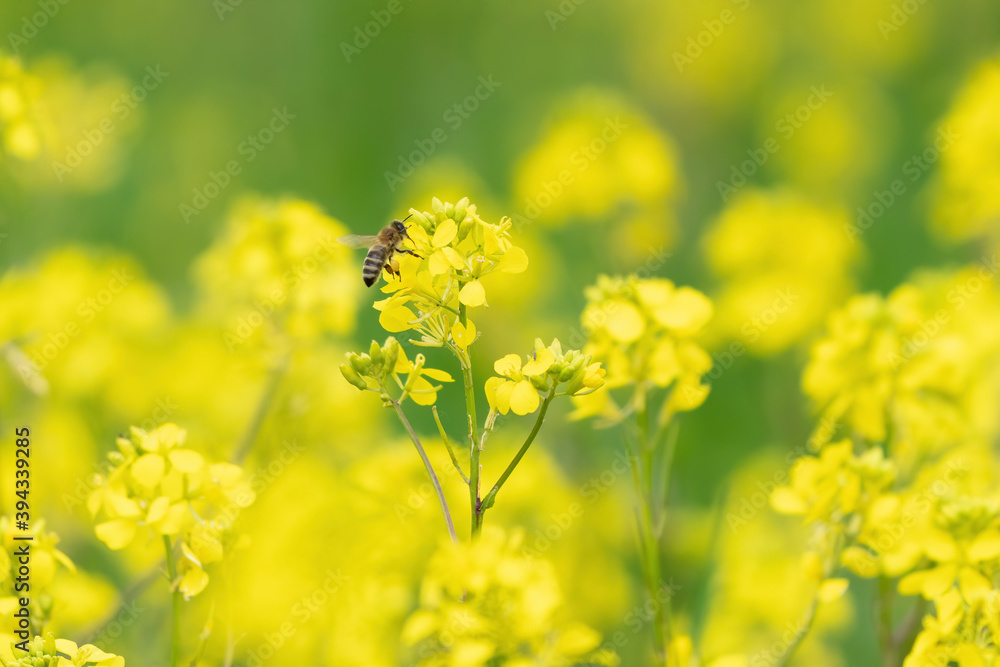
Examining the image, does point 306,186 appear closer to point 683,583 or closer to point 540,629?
point 683,583

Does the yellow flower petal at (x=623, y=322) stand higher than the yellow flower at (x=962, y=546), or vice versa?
the yellow flower petal at (x=623, y=322)

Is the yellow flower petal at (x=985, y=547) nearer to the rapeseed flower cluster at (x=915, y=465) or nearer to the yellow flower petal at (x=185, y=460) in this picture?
the rapeseed flower cluster at (x=915, y=465)

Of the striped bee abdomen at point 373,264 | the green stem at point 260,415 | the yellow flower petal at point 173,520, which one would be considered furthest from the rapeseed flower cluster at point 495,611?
the green stem at point 260,415

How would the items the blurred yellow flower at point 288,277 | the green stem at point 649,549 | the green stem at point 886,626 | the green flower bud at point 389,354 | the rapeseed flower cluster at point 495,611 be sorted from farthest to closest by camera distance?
the blurred yellow flower at point 288,277 → the green stem at point 886,626 → the green stem at point 649,549 → the green flower bud at point 389,354 → the rapeseed flower cluster at point 495,611

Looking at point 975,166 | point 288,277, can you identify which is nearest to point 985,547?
point 288,277

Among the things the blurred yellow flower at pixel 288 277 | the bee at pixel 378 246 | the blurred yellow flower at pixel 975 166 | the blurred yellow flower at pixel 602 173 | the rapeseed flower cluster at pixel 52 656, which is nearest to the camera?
the rapeseed flower cluster at pixel 52 656

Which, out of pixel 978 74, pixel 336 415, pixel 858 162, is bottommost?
pixel 336 415

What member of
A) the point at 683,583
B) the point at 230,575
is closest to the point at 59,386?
the point at 230,575
